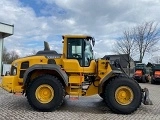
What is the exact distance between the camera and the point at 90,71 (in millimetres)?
10312

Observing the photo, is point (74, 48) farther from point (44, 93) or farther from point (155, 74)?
point (155, 74)

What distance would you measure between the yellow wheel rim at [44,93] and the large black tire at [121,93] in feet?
6.18

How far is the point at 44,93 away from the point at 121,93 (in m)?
2.60

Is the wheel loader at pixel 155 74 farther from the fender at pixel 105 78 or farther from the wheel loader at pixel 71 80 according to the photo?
the fender at pixel 105 78

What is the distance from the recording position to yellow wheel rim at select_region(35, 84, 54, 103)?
31.9 feet

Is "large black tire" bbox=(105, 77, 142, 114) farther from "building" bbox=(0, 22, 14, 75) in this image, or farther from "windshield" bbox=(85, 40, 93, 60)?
"building" bbox=(0, 22, 14, 75)

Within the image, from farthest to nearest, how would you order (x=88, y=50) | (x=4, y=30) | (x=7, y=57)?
(x=7, y=57) → (x=4, y=30) → (x=88, y=50)

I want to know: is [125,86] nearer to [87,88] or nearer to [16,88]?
[87,88]

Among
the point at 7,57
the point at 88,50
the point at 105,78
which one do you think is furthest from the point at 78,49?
the point at 7,57

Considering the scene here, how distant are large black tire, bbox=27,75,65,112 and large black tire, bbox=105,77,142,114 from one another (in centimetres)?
158

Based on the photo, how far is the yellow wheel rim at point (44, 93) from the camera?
9.73 meters

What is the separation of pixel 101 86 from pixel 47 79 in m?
1.86

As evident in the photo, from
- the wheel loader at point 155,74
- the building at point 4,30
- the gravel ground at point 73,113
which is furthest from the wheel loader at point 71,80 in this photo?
the building at point 4,30

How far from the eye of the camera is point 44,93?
386 inches
